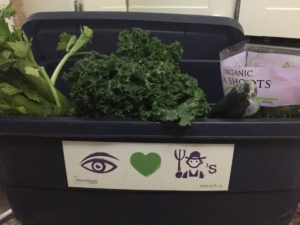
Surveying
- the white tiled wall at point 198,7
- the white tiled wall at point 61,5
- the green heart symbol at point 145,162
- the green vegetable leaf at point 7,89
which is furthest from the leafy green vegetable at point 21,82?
the white tiled wall at point 198,7

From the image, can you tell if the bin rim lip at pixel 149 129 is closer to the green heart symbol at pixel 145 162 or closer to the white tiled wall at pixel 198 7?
the green heart symbol at pixel 145 162

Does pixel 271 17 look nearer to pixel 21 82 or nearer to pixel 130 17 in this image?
pixel 130 17

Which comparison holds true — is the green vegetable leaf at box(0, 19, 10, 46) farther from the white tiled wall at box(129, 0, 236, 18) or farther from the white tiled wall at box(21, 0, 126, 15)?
the white tiled wall at box(129, 0, 236, 18)

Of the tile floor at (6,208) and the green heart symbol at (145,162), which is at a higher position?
the green heart symbol at (145,162)

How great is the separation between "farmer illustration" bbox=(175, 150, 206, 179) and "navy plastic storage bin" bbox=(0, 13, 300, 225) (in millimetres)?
14

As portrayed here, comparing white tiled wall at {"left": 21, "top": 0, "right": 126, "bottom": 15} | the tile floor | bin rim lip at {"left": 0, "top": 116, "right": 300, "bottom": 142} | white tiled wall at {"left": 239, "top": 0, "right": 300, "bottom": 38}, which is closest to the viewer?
bin rim lip at {"left": 0, "top": 116, "right": 300, "bottom": 142}

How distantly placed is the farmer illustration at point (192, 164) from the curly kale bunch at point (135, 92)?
0.13ft

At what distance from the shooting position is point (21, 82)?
0.41 metres

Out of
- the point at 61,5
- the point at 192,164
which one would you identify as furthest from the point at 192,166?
the point at 61,5

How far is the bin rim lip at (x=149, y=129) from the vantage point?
351 millimetres

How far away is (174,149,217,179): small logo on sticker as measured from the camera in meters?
0.37

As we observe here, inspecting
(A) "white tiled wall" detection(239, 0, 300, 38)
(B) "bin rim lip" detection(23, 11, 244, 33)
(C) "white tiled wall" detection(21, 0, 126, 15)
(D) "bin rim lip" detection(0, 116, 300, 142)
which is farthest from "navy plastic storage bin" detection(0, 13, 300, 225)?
A: (A) "white tiled wall" detection(239, 0, 300, 38)

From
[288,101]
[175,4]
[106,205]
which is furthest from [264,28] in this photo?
[106,205]

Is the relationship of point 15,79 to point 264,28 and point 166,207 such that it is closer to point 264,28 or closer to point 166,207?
point 166,207
